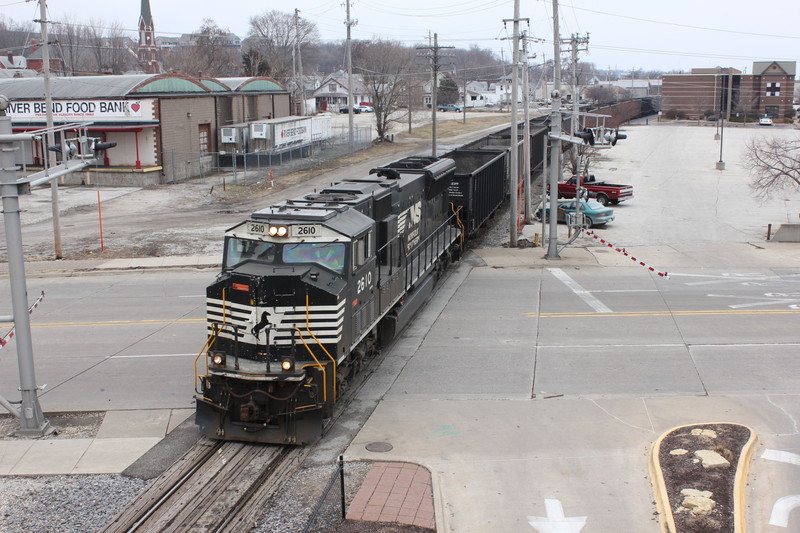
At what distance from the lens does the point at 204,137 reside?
5662cm

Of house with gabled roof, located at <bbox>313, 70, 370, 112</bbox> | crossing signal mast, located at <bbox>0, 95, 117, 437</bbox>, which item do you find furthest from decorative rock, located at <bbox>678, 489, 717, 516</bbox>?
house with gabled roof, located at <bbox>313, 70, 370, 112</bbox>

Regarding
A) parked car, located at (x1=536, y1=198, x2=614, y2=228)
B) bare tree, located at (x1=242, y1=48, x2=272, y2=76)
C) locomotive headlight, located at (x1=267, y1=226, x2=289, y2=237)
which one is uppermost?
bare tree, located at (x1=242, y1=48, x2=272, y2=76)

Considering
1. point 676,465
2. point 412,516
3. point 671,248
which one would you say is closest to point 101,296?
point 412,516

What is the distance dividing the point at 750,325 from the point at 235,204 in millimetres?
30711

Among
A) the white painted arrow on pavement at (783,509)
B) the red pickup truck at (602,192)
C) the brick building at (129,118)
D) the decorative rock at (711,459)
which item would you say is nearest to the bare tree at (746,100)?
the red pickup truck at (602,192)

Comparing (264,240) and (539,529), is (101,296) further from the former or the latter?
(539,529)

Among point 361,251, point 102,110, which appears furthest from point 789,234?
point 102,110

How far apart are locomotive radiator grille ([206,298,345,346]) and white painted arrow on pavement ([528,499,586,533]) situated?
4612 mm

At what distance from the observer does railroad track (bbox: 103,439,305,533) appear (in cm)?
1073

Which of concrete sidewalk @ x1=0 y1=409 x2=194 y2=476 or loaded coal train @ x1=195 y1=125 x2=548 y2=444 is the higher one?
loaded coal train @ x1=195 y1=125 x2=548 y2=444

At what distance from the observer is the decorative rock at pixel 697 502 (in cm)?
1057

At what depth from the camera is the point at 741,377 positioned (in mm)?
16703

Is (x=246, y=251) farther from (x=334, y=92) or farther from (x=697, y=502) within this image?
(x=334, y=92)

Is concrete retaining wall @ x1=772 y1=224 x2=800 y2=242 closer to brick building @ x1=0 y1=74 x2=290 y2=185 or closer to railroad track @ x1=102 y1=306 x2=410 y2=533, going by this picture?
railroad track @ x1=102 y1=306 x2=410 y2=533
